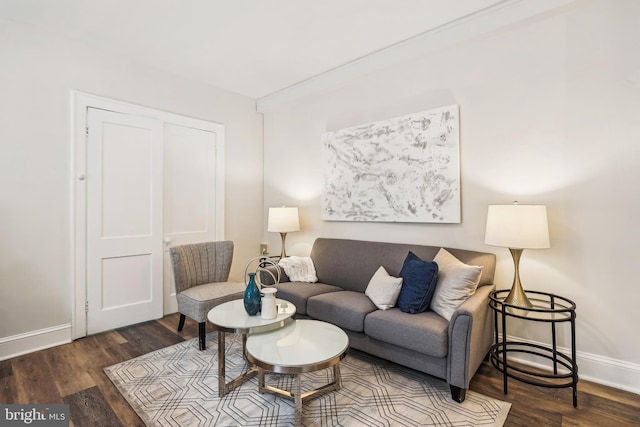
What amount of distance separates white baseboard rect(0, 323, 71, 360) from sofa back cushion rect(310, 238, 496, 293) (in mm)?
2350

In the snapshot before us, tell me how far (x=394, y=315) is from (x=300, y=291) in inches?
37.7

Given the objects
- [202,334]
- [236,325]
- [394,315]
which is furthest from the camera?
[202,334]

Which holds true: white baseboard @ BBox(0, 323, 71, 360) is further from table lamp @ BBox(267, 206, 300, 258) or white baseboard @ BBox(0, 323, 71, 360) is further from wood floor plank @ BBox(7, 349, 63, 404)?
table lamp @ BBox(267, 206, 300, 258)

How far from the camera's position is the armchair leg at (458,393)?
1.95 meters

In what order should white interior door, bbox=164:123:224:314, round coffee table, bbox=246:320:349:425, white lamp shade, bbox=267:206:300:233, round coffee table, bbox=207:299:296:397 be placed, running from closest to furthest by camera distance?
round coffee table, bbox=246:320:349:425
round coffee table, bbox=207:299:296:397
white interior door, bbox=164:123:224:314
white lamp shade, bbox=267:206:300:233

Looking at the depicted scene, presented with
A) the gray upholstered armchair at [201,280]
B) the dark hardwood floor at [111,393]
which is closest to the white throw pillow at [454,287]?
the dark hardwood floor at [111,393]

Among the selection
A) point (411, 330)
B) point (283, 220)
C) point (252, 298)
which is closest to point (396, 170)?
point (283, 220)

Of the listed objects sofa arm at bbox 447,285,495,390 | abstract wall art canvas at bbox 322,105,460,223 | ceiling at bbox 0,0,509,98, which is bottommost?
sofa arm at bbox 447,285,495,390

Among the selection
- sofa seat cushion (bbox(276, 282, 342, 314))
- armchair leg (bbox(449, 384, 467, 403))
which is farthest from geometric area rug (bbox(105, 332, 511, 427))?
sofa seat cushion (bbox(276, 282, 342, 314))

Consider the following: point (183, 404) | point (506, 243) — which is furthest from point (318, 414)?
point (506, 243)

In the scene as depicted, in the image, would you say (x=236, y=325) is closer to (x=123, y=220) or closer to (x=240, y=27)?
(x=123, y=220)

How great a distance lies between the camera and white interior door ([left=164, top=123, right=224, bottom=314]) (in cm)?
358

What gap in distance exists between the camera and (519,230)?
6.89 ft

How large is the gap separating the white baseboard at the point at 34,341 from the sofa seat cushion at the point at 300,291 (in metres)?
1.90
